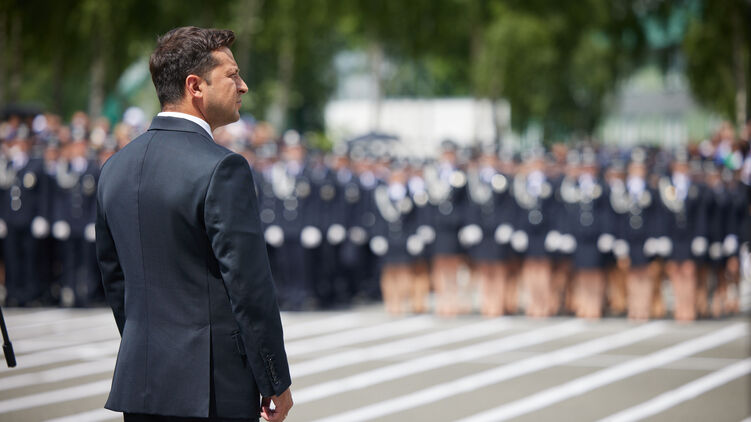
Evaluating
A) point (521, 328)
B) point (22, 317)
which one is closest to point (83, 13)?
point (22, 317)

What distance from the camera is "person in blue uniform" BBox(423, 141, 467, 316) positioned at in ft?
47.3

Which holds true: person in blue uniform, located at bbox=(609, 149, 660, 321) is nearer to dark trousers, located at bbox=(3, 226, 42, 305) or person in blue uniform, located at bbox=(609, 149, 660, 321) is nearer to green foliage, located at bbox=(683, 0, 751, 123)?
dark trousers, located at bbox=(3, 226, 42, 305)

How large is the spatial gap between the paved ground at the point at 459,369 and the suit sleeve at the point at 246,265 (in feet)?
13.7

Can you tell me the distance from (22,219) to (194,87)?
36.1 feet

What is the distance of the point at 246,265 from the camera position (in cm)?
357

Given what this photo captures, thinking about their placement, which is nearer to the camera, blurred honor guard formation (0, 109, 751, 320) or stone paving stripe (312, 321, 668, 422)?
stone paving stripe (312, 321, 668, 422)

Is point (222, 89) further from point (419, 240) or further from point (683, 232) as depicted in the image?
point (683, 232)

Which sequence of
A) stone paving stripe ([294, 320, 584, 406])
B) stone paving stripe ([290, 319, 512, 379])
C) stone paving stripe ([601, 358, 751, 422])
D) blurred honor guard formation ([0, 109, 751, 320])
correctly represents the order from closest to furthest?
stone paving stripe ([601, 358, 751, 422]) < stone paving stripe ([294, 320, 584, 406]) < stone paving stripe ([290, 319, 512, 379]) < blurred honor guard formation ([0, 109, 751, 320])

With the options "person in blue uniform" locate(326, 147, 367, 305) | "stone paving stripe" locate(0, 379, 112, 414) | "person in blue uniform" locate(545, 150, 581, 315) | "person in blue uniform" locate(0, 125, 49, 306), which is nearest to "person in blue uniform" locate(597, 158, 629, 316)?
"person in blue uniform" locate(545, 150, 581, 315)

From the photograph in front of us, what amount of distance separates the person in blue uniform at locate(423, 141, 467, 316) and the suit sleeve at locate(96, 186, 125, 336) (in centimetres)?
1050

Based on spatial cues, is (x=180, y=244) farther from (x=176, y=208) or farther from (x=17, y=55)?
(x=17, y=55)

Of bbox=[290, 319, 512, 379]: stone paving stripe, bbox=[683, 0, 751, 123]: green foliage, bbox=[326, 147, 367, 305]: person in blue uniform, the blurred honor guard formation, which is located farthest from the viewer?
bbox=[683, 0, 751, 123]: green foliage

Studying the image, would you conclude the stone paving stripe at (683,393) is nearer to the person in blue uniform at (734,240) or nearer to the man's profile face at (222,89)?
the person in blue uniform at (734,240)

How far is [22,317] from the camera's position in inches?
522
